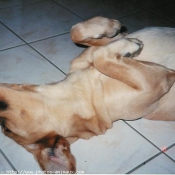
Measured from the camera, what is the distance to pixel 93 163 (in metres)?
1.68

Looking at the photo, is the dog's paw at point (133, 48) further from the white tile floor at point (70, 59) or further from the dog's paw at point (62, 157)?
the dog's paw at point (62, 157)

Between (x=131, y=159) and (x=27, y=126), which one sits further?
(x=131, y=159)

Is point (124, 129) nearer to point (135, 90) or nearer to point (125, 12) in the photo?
point (135, 90)

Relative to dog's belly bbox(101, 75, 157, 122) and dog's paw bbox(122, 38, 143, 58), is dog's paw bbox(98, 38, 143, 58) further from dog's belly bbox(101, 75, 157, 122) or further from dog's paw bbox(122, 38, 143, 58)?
dog's belly bbox(101, 75, 157, 122)

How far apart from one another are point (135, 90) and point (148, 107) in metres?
0.17

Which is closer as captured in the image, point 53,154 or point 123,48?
point 53,154

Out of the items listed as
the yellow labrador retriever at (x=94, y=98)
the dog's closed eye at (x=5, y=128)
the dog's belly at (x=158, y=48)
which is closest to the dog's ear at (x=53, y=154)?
the yellow labrador retriever at (x=94, y=98)

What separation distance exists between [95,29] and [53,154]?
927 mm

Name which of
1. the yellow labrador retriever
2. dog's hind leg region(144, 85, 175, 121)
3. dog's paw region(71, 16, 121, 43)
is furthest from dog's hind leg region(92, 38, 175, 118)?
dog's paw region(71, 16, 121, 43)

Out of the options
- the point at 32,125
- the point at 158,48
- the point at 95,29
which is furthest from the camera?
the point at 95,29

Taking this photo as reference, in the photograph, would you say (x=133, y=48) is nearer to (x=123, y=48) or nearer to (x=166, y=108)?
(x=123, y=48)

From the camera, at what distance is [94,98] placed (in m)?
1.64

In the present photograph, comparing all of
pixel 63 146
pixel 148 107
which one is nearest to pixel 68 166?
pixel 63 146

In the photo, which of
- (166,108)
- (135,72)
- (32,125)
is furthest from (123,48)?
(32,125)
